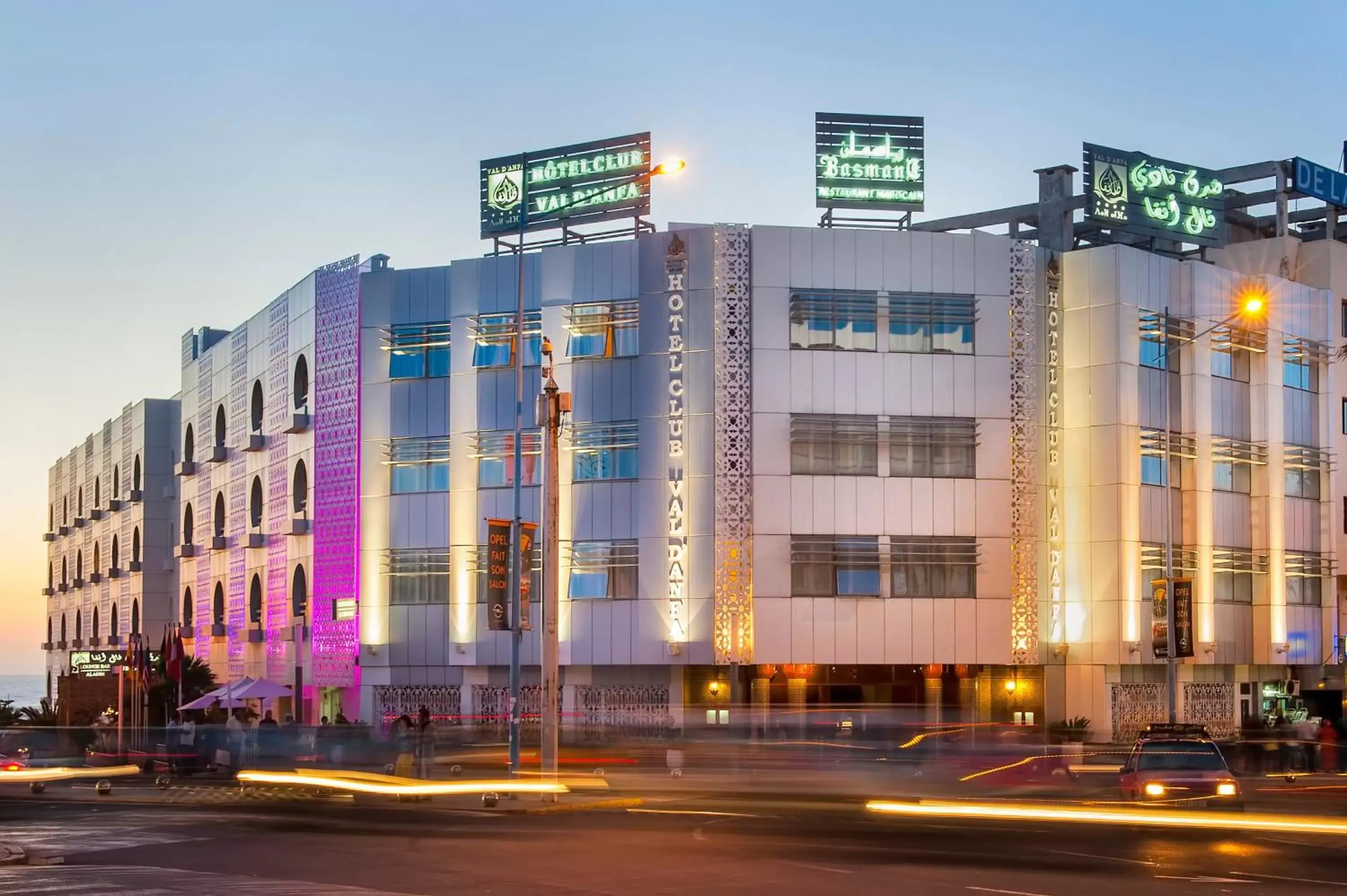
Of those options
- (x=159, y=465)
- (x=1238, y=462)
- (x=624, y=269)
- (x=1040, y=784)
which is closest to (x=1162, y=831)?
(x=1040, y=784)

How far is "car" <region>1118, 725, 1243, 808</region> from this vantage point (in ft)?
90.7

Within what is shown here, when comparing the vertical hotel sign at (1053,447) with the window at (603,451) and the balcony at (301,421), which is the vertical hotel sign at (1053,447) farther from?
the balcony at (301,421)

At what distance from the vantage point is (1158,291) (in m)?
59.4

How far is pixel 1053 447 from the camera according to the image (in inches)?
2276

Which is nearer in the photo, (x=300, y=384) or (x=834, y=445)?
(x=834, y=445)

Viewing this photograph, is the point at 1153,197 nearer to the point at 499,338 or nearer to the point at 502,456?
the point at 499,338

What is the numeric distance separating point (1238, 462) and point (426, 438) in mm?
29707

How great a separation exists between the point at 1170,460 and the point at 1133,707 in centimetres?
878

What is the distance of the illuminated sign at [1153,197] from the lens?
196ft

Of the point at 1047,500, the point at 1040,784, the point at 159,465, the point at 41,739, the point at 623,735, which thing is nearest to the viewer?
the point at 1040,784

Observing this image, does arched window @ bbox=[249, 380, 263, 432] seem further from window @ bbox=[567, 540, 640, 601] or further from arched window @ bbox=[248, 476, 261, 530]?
window @ bbox=[567, 540, 640, 601]

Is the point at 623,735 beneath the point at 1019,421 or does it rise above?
beneath

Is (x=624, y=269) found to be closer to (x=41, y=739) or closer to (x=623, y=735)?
(x=623, y=735)

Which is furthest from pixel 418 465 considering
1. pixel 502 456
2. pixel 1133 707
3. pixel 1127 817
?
pixel 1127 817
